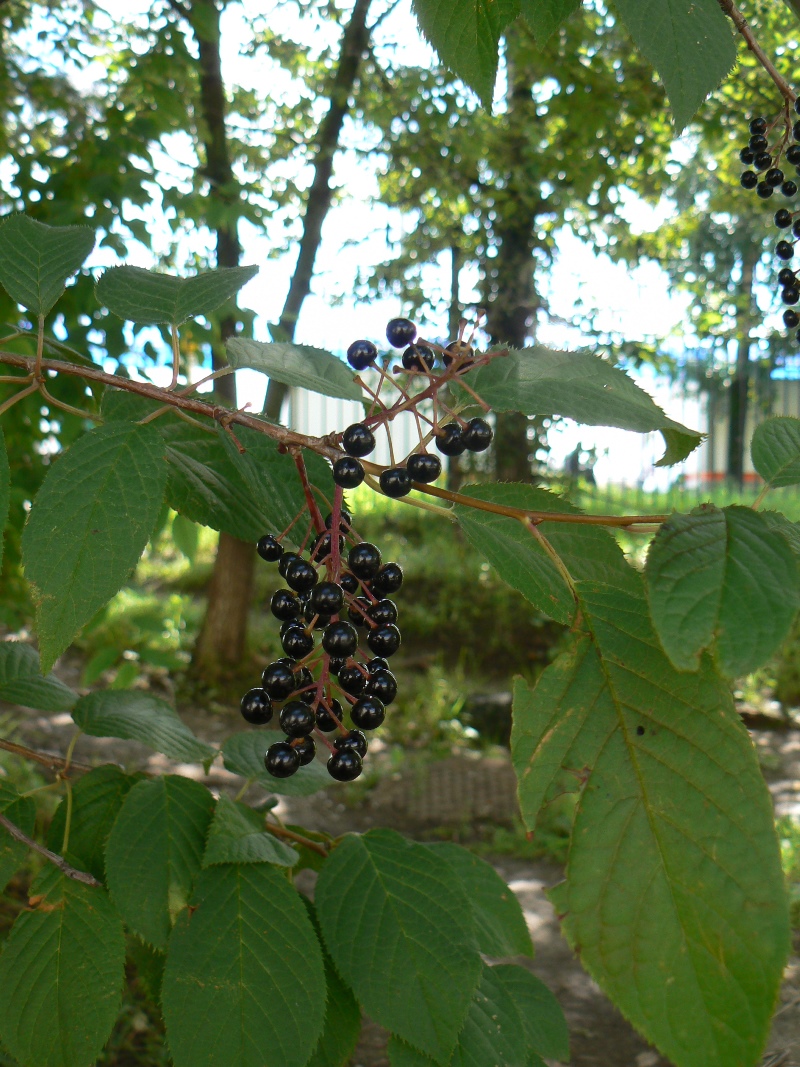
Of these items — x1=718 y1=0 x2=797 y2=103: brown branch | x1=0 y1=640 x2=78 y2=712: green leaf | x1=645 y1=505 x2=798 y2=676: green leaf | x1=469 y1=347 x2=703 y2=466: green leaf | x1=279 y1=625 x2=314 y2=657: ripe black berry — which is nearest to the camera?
x1=645 y1=505 x2=798 y2=676: green leaf

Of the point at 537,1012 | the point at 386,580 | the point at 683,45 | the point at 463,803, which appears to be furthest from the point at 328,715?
the point at 463,803

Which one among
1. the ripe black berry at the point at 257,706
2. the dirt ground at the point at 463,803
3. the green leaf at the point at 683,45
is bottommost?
the dirt ground at the point at 463,803

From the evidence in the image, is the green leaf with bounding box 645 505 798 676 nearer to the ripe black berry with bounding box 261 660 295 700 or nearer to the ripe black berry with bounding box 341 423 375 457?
the ripe black berry with bounding box 341 423 375 457

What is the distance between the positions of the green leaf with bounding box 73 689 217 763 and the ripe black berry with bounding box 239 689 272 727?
22 centimetres

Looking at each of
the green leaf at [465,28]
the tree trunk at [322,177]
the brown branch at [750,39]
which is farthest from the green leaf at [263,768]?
the tree trunk at [322,177]

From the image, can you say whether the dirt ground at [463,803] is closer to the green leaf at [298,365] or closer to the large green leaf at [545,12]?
the green leaf at [298,365]

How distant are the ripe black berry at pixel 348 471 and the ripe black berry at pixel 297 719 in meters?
0.23

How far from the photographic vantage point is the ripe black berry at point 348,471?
0.68m

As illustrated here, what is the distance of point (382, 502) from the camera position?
10945mm

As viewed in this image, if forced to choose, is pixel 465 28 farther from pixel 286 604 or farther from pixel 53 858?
pixel 53 858

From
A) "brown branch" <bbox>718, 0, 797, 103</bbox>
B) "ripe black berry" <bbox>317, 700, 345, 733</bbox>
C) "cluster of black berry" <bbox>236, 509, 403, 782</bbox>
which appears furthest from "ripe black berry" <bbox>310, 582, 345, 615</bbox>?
"brown branch" <bbox>718, 0, 797, 103</bbox>

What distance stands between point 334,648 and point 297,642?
0.05 meters

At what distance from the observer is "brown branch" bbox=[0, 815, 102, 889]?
0.93 metres

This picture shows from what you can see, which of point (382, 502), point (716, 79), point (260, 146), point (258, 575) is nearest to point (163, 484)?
point (716, 79)
